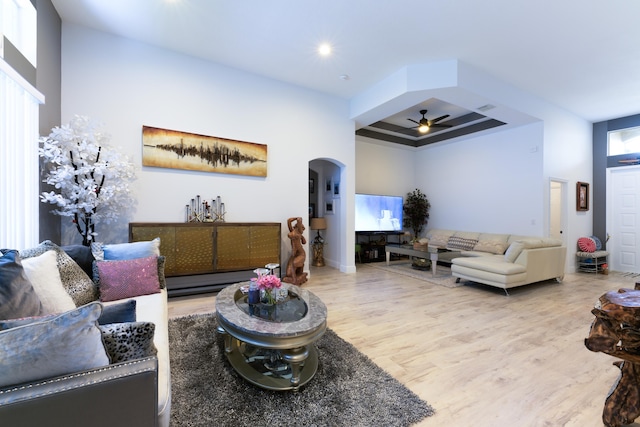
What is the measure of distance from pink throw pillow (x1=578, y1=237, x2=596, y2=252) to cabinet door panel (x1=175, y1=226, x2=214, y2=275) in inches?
298

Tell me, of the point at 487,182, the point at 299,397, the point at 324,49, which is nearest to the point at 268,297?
the point at 299,397

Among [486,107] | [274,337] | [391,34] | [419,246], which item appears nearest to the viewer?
[274,337]

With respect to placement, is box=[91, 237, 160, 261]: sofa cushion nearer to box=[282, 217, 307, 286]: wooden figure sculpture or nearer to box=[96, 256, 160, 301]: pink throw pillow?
box=[96, 256, 160, 301]: pink throw pillow

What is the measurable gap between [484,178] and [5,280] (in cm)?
762

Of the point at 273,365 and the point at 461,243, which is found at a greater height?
the point at 461,243

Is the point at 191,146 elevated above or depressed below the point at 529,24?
below

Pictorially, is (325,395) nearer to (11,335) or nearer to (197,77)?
(11,335)

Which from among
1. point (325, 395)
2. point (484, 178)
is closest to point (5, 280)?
point (325, 395)

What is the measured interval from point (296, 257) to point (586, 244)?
6327mm

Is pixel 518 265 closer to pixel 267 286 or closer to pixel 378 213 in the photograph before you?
pixel 378 213

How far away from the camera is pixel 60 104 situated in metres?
3.47

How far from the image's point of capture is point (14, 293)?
4.28 ft

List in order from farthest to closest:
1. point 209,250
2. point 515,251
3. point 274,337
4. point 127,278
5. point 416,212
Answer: point 416,212
point 515,251
point 209,250
point 127,278
point 274,337

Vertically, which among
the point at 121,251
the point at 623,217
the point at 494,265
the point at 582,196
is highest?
the point at 582,196
